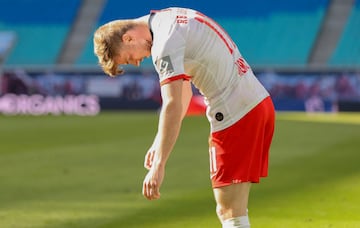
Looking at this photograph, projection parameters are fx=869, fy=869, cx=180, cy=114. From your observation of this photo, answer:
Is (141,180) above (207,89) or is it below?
below

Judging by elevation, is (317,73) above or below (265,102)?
below

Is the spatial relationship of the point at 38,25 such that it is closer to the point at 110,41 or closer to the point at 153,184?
the point at 110,41

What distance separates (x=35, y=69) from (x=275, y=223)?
26234mm

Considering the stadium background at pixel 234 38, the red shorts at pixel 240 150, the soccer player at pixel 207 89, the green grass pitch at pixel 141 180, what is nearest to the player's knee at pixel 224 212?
the soccer player at pixel 207 89

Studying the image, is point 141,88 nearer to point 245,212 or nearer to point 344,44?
point 344,44

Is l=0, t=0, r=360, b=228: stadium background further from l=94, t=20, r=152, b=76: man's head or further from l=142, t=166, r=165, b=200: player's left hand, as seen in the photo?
l=94, t=20, r=152, b=76: man's head

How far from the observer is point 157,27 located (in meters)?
5.31

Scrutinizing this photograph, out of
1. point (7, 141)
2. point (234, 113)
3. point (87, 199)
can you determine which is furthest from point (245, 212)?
point (7, 141)

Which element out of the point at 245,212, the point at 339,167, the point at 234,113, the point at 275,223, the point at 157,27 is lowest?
the point at 339,167

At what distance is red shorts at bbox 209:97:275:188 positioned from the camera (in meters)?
5.66

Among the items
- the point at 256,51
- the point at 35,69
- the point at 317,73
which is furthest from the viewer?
the point at 256,51

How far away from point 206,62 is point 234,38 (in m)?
31.2

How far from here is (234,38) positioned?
3656 centimetres

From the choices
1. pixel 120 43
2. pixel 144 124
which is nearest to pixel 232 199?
pixel 120 43
